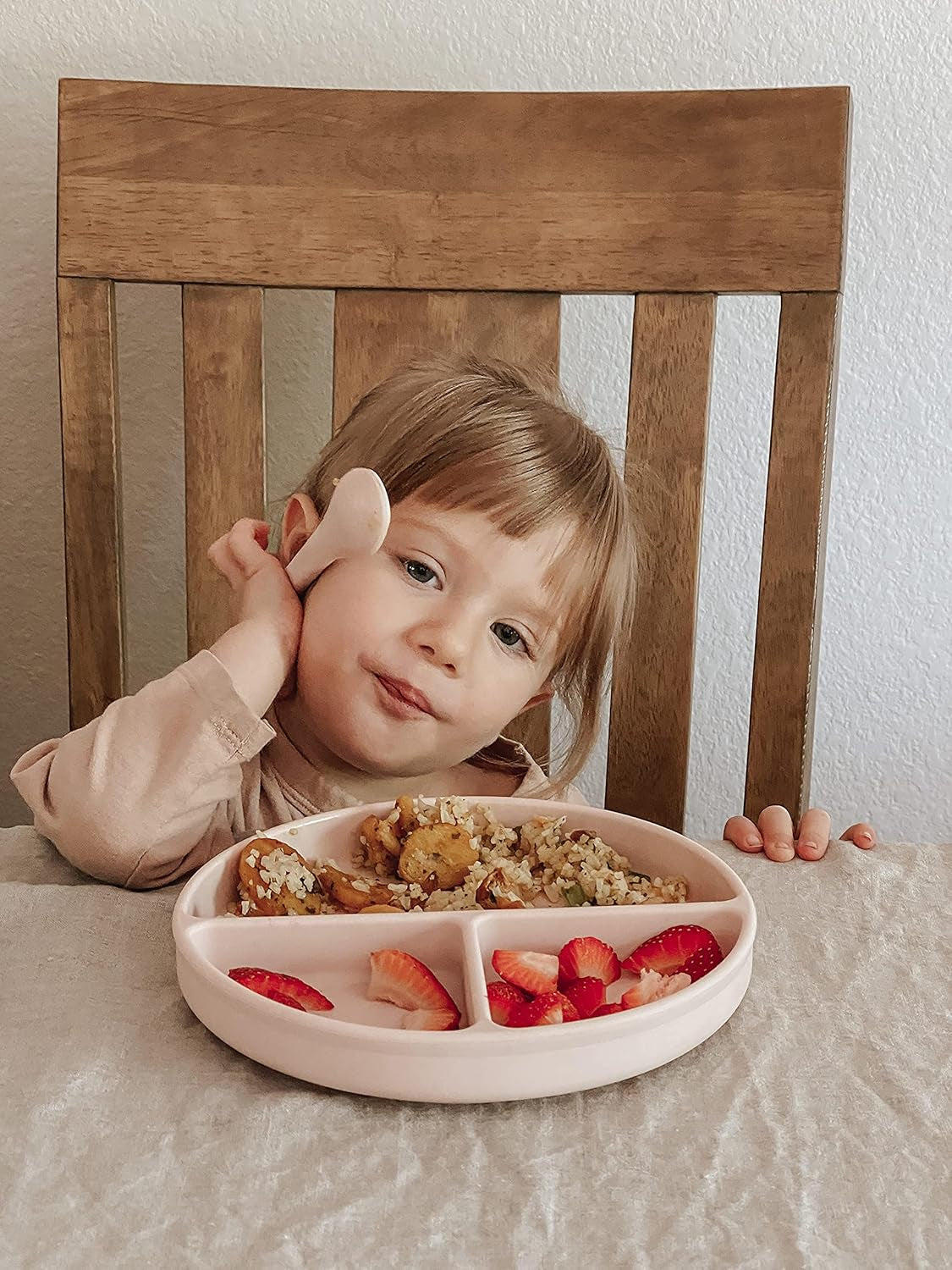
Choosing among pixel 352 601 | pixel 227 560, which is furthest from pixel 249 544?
pixel 352 601

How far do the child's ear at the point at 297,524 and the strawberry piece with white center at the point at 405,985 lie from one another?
0.41 meters

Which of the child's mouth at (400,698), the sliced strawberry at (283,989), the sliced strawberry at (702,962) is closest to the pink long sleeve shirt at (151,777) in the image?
the child's mouth at (400,698)

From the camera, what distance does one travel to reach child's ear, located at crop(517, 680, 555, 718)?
93 centimetres

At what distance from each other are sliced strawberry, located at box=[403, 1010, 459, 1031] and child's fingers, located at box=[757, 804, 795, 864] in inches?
13.0

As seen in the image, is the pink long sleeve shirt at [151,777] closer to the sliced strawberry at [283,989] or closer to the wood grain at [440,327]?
the sliced strawberry at [283,989]

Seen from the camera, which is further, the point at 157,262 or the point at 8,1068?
the point at 157,262

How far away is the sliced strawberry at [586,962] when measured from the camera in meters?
0.56

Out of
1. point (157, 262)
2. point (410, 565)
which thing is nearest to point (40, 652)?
point (157, 262)

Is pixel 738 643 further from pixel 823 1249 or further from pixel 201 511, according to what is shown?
pixel 823 1249

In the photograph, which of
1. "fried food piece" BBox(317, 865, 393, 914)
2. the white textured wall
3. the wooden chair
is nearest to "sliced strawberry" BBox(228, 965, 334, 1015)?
"fried food piece" BBox(317, 865, 393, 914)

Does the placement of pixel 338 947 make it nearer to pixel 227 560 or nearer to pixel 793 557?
pixel 227 560

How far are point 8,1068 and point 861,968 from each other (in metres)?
0.42

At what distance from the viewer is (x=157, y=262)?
95 cm

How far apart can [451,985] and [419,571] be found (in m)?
0.33
